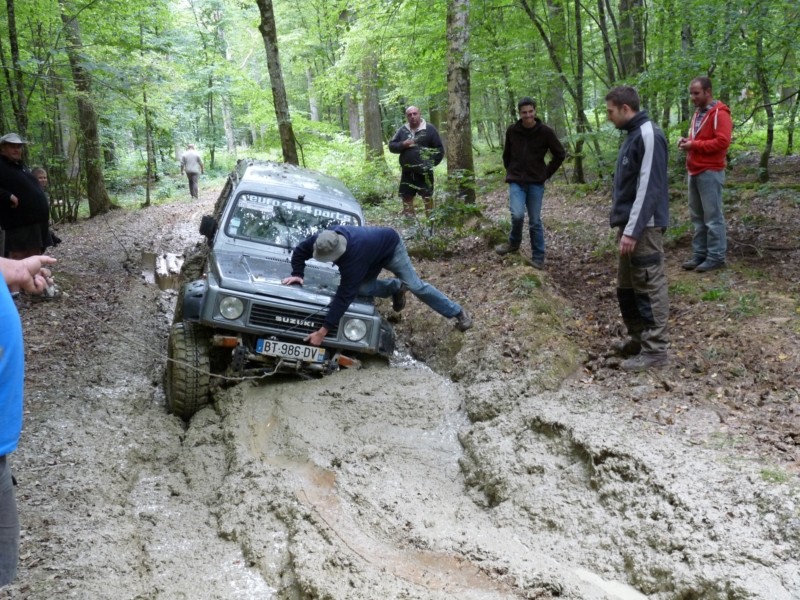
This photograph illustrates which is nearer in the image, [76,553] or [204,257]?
[76,553]

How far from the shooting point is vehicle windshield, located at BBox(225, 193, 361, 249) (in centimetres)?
634

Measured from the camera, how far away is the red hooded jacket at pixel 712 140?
20.1 feet

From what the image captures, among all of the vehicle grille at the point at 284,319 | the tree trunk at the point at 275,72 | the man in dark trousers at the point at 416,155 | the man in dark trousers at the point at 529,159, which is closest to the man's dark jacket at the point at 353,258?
the vehicle grille at the point at 284,319

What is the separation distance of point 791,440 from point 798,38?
17.9 ft

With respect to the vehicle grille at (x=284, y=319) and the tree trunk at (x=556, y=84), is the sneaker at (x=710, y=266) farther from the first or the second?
the vehicle grille at (x=284, y=319)

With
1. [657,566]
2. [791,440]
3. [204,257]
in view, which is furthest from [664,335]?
[204,257]

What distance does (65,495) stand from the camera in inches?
148

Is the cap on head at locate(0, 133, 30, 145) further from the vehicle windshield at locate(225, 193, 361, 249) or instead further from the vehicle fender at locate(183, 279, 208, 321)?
the vehicle fender at locate(183, 279, 208, 321)

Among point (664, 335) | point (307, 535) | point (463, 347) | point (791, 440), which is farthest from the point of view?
point (463, 347)

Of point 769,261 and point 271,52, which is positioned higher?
point 271,52

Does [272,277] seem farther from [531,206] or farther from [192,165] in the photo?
[192,165]

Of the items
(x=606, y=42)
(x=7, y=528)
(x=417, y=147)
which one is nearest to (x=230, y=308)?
(x=7, y=528)

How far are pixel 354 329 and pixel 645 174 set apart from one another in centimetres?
269

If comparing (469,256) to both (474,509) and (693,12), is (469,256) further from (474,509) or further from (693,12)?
(474,509)
